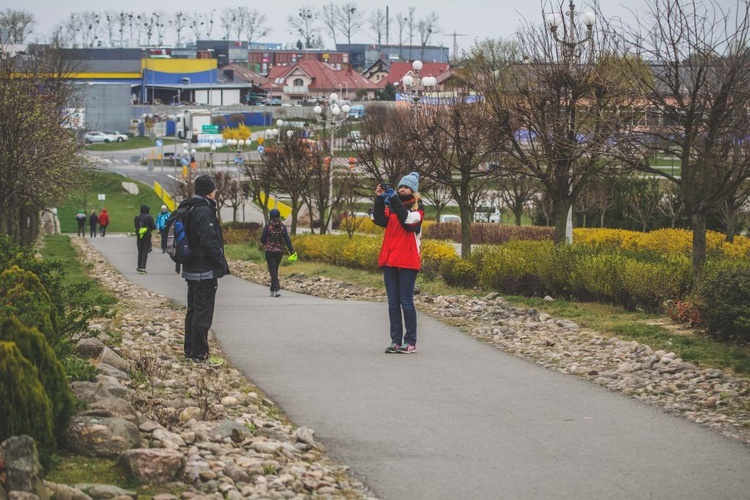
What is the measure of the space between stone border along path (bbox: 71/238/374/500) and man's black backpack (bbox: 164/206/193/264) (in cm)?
101

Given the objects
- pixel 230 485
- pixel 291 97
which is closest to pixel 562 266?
pixel 230 485

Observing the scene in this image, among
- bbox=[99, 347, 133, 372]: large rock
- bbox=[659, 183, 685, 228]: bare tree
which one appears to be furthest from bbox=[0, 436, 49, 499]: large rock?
bbox=[659, 183, 685, 228]: bare tree

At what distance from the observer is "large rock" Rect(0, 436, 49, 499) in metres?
5.59

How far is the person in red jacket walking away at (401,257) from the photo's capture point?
40.2 feet

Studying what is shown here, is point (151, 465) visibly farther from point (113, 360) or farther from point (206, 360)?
point (206, 360)

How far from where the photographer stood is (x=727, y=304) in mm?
11992

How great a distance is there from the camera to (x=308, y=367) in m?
11.5

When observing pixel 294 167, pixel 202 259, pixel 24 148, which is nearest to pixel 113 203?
pixel 294 167

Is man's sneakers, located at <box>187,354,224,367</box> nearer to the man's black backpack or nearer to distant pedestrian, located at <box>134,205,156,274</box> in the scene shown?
the man's black backpack

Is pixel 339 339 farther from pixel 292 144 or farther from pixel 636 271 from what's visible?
pixel 292 144

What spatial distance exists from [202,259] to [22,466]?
19.1ft

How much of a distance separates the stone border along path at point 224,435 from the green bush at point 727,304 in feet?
16.2

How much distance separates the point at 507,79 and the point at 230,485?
1933 cm

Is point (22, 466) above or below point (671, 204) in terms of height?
below
